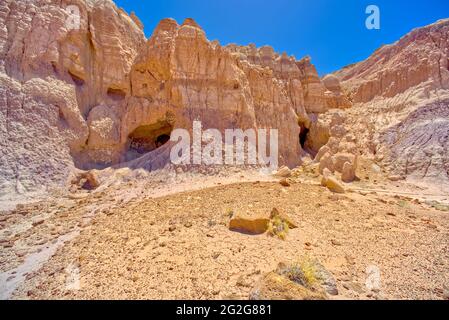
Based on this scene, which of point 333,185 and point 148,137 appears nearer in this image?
point 333,185

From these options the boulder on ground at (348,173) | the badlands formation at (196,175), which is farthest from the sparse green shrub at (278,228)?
the boulder on ground at (348,173)

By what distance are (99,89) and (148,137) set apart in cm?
427

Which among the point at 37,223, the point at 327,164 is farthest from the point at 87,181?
the point at 327,164

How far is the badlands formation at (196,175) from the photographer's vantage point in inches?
172

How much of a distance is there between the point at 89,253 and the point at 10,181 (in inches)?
304

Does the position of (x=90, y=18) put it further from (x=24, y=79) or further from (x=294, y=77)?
(x=294, y=77)

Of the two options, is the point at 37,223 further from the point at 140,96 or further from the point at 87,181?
the point at 140,96

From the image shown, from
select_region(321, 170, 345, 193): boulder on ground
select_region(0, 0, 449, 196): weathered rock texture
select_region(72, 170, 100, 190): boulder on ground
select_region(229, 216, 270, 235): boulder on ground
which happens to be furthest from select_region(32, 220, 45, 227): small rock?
select_region(321, 170, 345, 193): boulder on ground

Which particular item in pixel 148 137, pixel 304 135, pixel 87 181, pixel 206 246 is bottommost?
pixel 206 246

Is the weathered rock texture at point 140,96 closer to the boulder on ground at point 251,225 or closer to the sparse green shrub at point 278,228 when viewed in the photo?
the boulder on ground at point 251,225

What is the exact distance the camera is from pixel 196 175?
11.7 m

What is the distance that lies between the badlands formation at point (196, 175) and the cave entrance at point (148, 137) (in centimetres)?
15

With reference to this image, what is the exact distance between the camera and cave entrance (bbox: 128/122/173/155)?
14477 mm

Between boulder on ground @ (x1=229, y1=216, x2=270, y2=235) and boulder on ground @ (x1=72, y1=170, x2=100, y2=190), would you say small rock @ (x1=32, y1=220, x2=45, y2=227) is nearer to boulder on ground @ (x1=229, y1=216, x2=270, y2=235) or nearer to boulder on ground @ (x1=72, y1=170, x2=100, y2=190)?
boulder on ground @ (x1=72, y1=170, x2=100, y2=190)
